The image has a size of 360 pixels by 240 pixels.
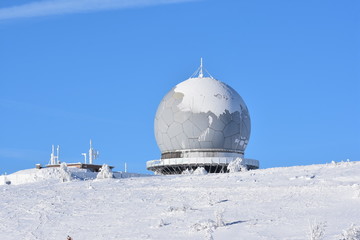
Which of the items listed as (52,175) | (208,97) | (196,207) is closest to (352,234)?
(196,207)

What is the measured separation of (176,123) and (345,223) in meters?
25.2

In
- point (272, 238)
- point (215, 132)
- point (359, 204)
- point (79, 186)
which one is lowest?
point (272, 238)

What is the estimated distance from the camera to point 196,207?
76.5ft

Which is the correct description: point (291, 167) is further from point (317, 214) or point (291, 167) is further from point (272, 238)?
point (272, 238)

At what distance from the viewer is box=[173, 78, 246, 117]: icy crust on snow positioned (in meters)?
43.3

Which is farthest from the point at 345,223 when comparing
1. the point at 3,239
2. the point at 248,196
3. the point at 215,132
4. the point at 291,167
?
the point at 215,132

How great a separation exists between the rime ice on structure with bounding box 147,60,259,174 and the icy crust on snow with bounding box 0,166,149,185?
3668mm

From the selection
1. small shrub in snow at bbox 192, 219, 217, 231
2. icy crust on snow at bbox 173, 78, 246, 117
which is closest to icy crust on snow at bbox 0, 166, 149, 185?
icy crust on snow at bbox 173, 78, 246, 117

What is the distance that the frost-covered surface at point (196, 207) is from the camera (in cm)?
1936

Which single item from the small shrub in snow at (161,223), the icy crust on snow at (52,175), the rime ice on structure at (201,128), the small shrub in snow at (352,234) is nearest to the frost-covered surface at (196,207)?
the small shrub in snow at (352,234)

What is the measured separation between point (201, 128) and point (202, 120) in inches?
21.1

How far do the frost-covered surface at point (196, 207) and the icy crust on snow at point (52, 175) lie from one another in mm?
2388

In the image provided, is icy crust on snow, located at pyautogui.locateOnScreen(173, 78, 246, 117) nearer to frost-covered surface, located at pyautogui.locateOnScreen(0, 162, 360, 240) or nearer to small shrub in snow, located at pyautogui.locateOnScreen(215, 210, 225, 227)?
frost-covered surface, located at pyautogui.locateOnScreen(0, 162, 360, 240)

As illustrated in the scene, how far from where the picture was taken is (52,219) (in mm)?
23422
